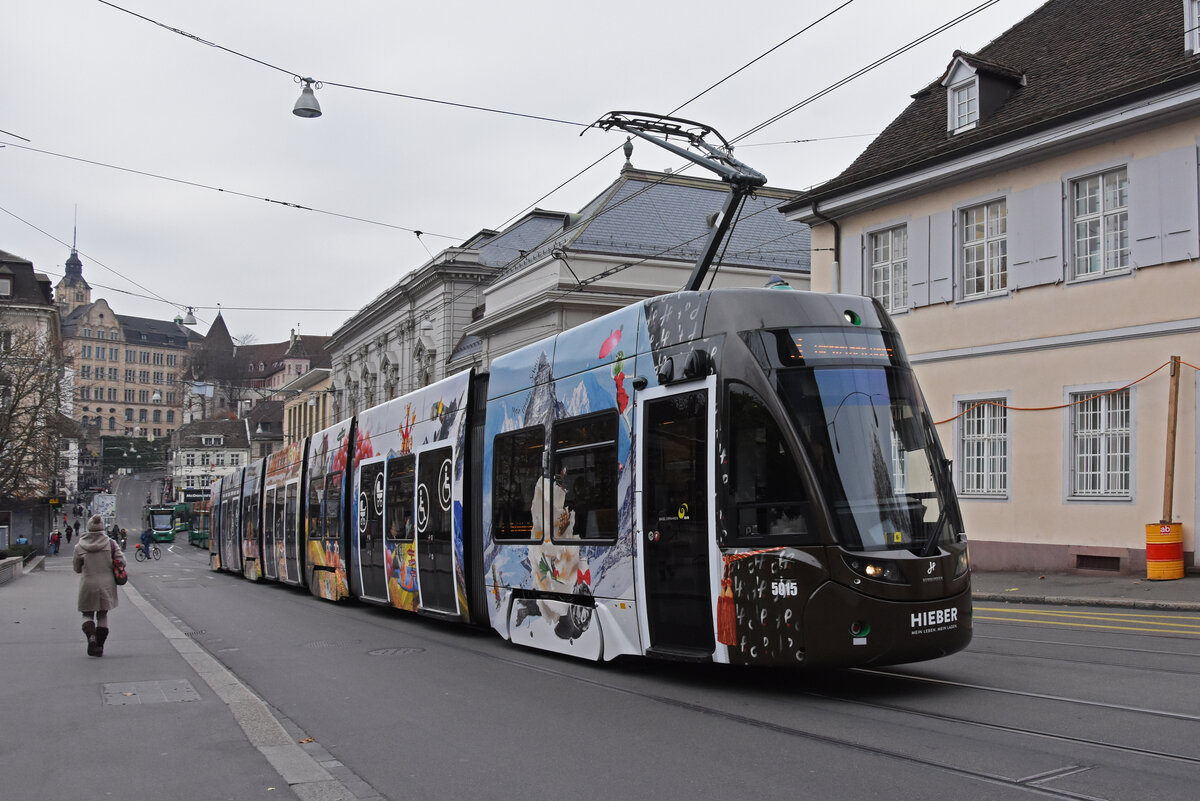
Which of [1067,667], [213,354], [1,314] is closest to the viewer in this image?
[1067,667]

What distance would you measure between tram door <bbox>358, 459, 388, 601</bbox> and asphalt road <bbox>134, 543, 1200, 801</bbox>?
417cm

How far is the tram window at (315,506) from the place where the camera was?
21.8 m

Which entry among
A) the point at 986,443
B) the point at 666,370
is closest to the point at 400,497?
the point at 666,370

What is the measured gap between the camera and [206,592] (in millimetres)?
28312

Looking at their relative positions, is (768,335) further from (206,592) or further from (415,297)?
(415,297)

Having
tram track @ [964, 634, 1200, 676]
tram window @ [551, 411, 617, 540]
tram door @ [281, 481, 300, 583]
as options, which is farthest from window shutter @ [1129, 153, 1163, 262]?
tram door @ [281, 481, 300, 583]

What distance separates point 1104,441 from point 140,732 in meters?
16.9

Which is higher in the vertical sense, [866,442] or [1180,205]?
[1180,205]

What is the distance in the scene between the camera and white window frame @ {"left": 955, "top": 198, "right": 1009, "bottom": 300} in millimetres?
22547

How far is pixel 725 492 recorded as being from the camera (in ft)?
29.3

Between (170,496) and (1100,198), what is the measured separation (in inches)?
4912

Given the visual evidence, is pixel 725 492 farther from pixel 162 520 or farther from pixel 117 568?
pixel 162 520

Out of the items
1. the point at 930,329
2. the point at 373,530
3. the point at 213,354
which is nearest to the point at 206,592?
the point at 373,530

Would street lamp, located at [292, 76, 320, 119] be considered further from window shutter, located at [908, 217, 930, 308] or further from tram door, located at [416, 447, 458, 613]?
window shutter, located at [908, 217, 930, 308]
